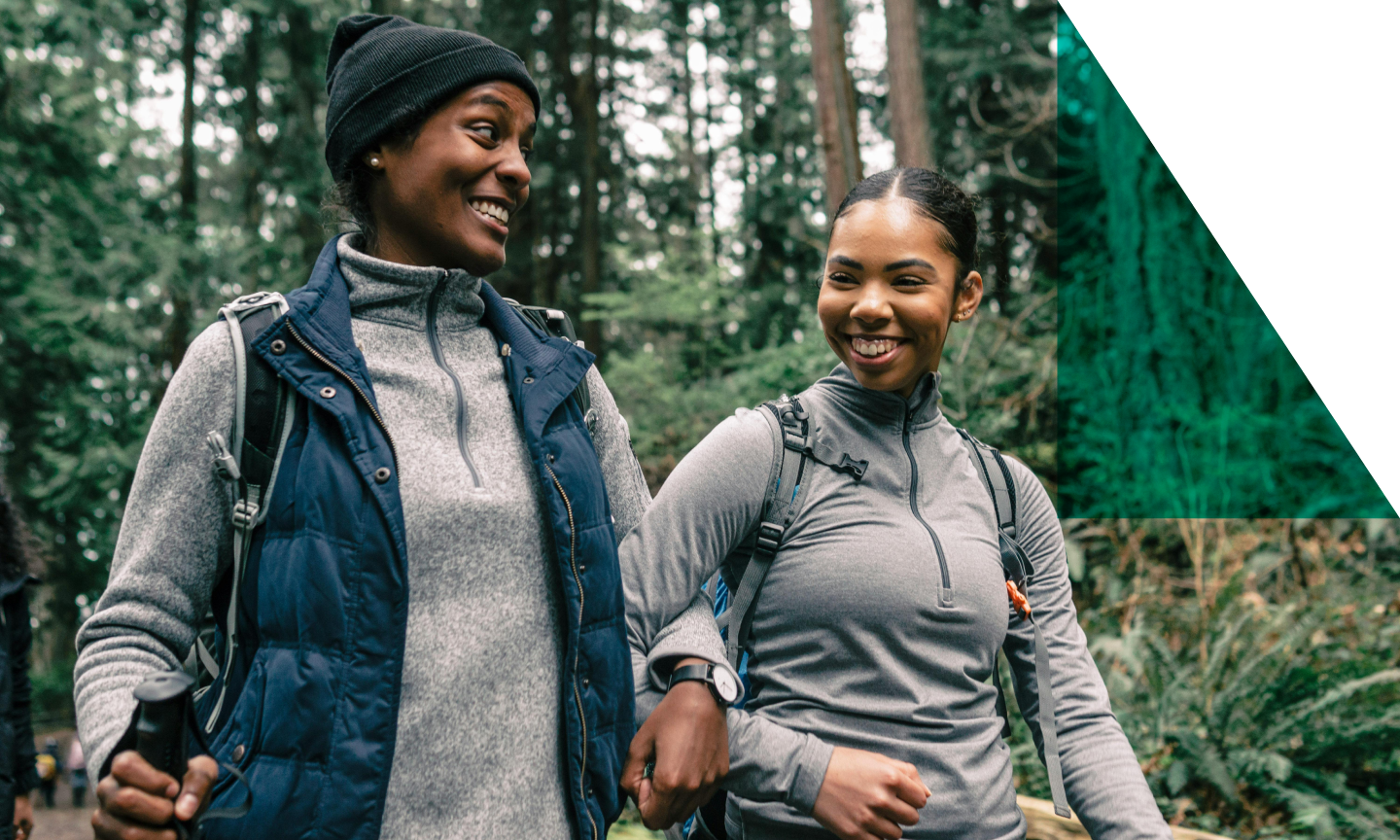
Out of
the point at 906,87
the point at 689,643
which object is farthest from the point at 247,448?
the point at 906,87

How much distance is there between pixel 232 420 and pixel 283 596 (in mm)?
305

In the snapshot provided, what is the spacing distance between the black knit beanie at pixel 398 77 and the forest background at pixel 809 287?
14.8 inches

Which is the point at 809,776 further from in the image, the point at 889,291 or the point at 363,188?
the point at 363,188

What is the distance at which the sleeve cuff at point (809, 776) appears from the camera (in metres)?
1.75

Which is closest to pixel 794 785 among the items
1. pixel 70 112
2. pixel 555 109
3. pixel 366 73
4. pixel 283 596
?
pixel 283 596

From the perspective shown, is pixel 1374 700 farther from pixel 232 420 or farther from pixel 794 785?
pixel 232 420

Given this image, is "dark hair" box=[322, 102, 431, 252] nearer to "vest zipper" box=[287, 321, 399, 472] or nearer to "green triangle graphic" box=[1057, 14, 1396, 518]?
"vest zipper" box=[287, 321, 399, 472]

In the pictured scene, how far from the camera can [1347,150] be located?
1854mm

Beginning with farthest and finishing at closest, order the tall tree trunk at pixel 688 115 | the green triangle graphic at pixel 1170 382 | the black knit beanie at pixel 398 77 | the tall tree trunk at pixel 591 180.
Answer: the tall tree trunk at pixel 688 115 < the tall tree trunk at pixel 591 180 < the green triangle graphic at pixel 1170 382 < the black knit beanie at pixel 398 77

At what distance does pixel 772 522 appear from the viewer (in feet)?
6.42

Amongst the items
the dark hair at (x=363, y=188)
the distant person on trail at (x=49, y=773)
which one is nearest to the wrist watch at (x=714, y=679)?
the dark hair at (x=363, y=188)

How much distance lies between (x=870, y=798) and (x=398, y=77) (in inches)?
62.0

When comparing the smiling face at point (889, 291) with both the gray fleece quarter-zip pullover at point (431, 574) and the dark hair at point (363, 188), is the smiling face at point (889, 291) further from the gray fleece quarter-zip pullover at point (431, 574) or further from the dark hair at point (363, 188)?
the dark hair at point (363, 188)

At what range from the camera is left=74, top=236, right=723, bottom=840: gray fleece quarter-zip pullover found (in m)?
1.48
